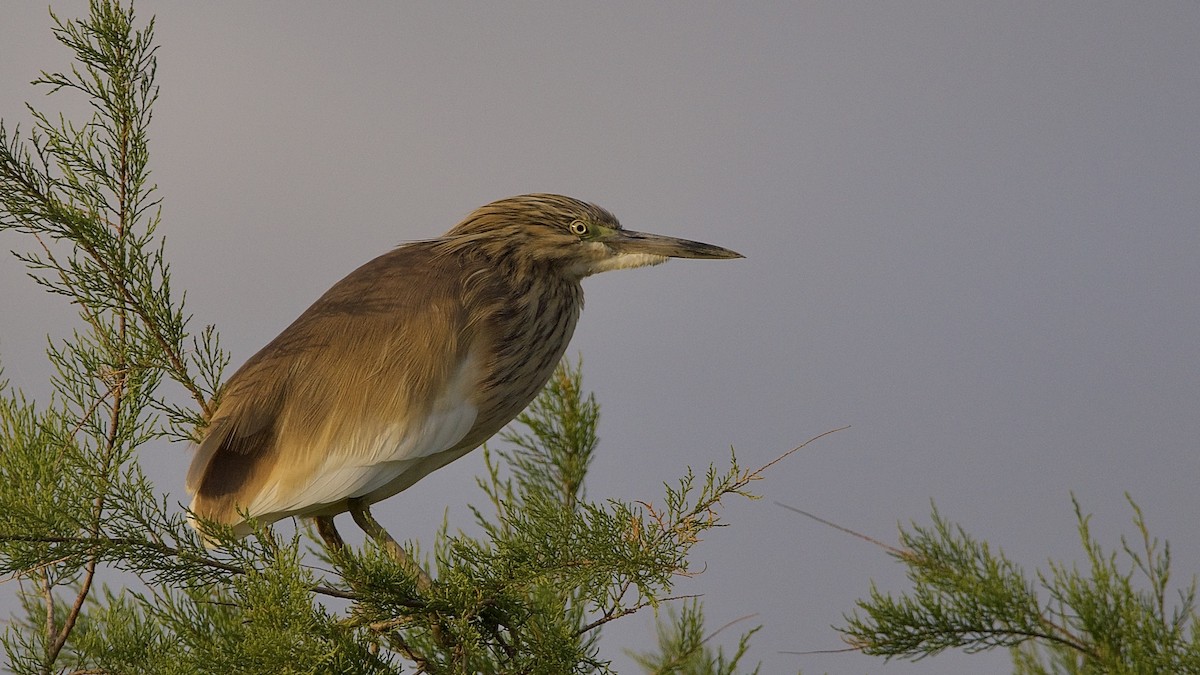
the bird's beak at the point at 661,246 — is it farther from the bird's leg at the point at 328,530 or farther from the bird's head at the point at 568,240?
the bird's leg at the point at 328,530

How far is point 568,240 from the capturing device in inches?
117

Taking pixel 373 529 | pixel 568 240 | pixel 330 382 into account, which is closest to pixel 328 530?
pixel 373 529

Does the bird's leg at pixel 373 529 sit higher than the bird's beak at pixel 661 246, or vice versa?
the bird's beak at pixel 661 246

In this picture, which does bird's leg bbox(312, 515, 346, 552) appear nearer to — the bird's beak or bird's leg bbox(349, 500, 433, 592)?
bird's leg bbox(349, 500, 433, 592)

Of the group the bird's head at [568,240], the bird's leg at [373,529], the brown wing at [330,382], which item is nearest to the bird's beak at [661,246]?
the bird's head at [568,240]

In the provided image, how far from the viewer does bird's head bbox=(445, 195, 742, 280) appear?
9.70 feet

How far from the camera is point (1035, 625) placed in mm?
2703

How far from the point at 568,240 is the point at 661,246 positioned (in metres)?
0.24

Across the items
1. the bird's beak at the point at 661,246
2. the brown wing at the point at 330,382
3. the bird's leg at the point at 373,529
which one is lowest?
the bird's leg at the point at 373,529

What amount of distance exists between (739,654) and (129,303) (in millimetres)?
1549

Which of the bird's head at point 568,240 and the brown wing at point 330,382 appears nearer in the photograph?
the brown wing at point 330,382

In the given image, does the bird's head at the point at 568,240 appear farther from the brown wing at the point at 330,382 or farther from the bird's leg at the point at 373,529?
the bird's leg at the point at 373,529

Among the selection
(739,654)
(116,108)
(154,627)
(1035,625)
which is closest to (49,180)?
(116,108)

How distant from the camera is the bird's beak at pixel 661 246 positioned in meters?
3.00
